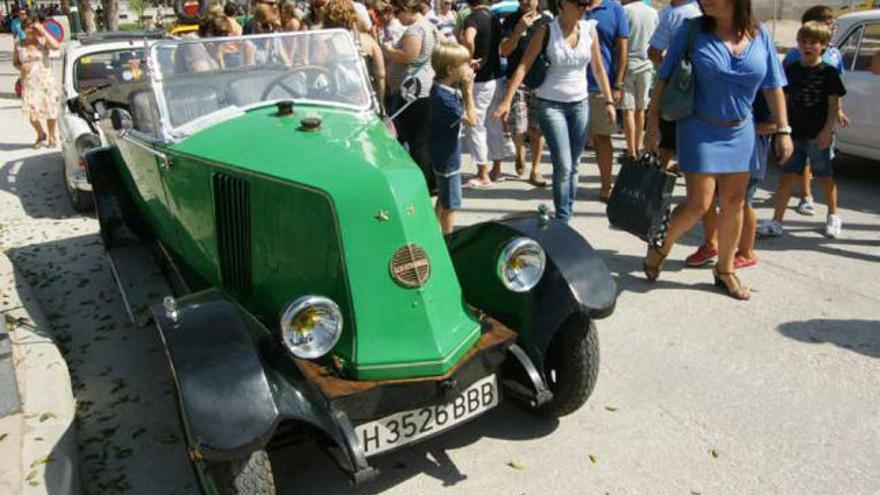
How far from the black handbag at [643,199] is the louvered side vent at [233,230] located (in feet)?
8.43

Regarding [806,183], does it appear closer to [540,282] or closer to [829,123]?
[829,123]

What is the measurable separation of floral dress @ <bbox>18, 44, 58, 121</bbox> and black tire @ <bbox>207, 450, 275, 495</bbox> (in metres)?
9.20

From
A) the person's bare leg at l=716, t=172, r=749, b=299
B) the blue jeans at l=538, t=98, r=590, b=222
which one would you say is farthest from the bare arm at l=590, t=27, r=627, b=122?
the person's bare leg at l=716, t=172, r=749, b=299

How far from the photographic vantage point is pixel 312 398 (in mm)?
2826

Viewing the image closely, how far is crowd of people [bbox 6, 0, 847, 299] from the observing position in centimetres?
451

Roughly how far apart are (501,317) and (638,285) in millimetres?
2059

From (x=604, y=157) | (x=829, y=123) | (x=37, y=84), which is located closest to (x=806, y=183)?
(x=829, y=123)

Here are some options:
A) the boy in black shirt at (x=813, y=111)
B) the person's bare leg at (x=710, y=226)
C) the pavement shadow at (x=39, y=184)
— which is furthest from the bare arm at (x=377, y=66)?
the pavement shadow at (x=39, y=184)

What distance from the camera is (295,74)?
13.9ft

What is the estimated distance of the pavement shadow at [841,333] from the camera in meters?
4.29

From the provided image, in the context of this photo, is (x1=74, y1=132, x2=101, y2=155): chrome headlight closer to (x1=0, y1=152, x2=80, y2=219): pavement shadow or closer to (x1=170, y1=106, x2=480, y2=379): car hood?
(x1=0, y1=152, x2=80, y2=219): pavement shadow

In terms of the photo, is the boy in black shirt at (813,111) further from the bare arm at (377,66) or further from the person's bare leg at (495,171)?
the bare arm at (377,66)

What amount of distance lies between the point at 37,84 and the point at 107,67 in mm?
2423

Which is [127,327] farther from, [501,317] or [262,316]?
[501,317]
